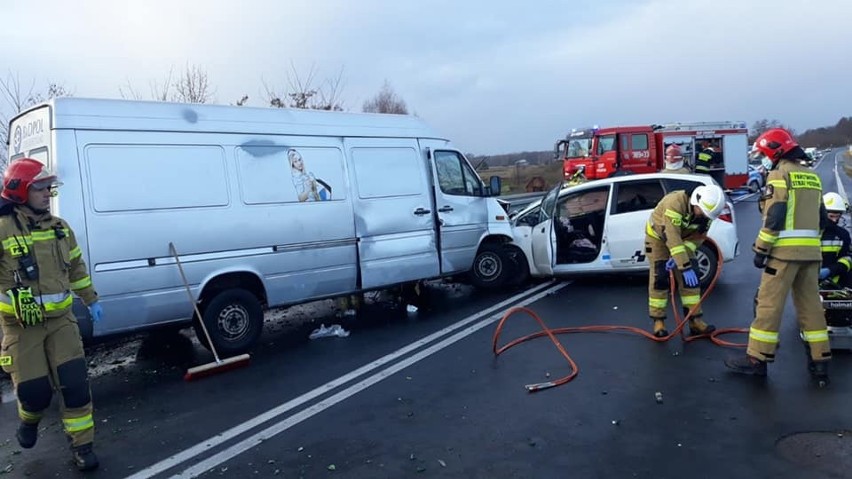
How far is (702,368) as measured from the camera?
18.0 ft

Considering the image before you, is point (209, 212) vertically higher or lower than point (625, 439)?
higher

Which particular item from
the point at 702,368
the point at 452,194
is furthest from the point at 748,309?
the point at 452,194

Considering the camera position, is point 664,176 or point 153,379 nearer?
point 153,379

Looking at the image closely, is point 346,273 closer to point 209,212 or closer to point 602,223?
point 209,212

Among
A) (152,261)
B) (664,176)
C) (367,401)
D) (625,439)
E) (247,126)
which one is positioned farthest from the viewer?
(664,176)

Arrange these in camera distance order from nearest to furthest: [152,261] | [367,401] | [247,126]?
[367,401], [152,261], [247,126]

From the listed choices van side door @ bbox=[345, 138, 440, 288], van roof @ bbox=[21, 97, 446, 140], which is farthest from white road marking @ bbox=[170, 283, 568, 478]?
van roof @ bbox=[21, 97, 446, 140]

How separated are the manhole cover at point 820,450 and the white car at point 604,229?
14.5ft

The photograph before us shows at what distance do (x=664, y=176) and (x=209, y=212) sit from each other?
598cm

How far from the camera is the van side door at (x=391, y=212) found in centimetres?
785

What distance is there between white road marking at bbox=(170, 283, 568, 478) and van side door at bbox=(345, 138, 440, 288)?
1354 millimetres

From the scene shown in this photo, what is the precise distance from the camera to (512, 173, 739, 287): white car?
8602 millimetres

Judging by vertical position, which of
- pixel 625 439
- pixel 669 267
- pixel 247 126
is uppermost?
pixel 247 126

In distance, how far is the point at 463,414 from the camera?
4789mm
